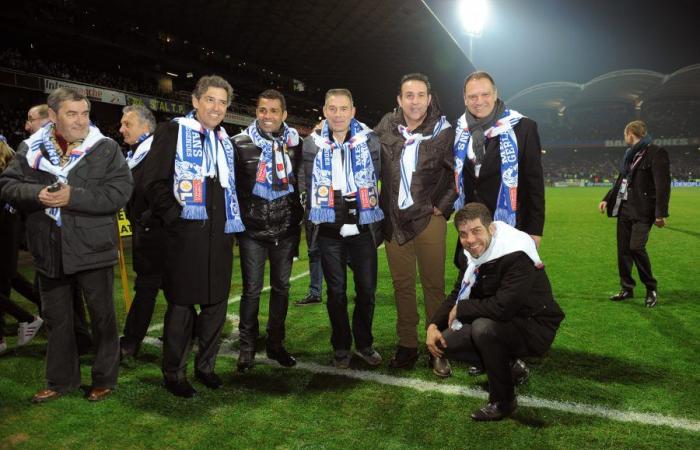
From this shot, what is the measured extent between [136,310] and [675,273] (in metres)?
7.43

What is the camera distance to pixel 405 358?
3.93 m

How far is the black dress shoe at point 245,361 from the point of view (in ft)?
12.9

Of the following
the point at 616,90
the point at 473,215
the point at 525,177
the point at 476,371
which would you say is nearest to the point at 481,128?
the point at 525,177

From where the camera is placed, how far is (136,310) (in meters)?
4.26

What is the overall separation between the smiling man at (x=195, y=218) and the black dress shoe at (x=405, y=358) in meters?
1.33

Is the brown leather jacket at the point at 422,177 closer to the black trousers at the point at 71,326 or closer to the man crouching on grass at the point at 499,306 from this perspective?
the man crouching on grass at the point at 499,306

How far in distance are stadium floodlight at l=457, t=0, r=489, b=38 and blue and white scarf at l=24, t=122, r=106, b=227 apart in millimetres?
36391

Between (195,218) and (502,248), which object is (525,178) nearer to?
(502,248)

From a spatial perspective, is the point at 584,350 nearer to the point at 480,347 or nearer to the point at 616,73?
the point at 480,347

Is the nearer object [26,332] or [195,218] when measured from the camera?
[195,218]

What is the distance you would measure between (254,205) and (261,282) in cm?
60

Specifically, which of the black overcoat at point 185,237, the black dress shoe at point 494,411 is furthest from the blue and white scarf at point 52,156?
the black dress shoe at point 494,411

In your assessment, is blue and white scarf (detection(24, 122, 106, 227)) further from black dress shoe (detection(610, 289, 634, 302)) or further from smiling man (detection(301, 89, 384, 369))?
black dress shoe (detection(610, 289, 634, 302))

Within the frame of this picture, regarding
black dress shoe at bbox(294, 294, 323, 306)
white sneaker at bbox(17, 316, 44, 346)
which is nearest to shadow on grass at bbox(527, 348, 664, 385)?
black dress shoe at bbox(294, 294, 323, 306)
